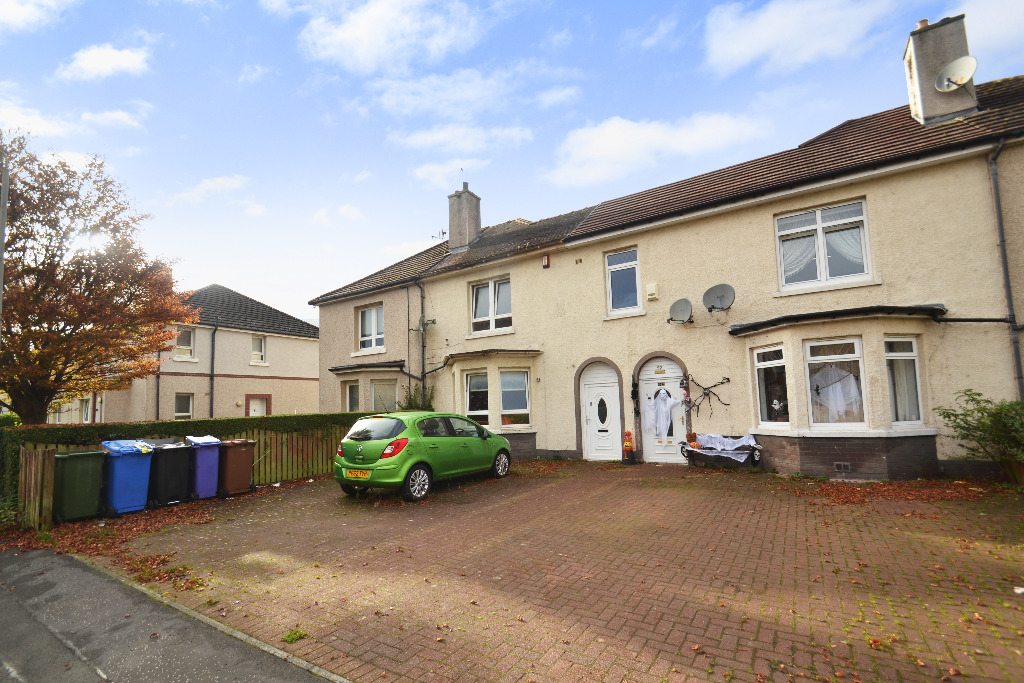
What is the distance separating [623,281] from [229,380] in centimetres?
2089

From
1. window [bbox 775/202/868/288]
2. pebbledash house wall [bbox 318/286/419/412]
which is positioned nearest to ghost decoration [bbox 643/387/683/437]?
window [bbox 775/202/868/288]

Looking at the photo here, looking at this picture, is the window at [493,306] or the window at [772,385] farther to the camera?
the window at [493,306]

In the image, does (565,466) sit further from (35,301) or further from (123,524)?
(35,301)

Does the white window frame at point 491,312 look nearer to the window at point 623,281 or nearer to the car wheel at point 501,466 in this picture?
the window at point 623,281

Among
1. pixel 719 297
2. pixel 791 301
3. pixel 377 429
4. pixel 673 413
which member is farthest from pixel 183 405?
pixel 791 301

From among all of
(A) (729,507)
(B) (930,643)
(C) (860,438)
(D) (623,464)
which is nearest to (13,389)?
(D) (623,464)

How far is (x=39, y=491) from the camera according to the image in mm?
→ 7789

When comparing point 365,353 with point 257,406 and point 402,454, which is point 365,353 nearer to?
point 257,406

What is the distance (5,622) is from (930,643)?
8089mm

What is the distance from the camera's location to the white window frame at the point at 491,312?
1637 centimetres

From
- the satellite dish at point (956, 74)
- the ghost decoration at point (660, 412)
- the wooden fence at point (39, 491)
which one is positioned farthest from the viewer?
the ghost decoration at point (660, 412)

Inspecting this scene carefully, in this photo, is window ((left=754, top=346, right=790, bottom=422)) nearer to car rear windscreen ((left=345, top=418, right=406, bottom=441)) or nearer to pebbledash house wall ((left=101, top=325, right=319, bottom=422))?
car rear windscreen ((left=345, top=418, right=406, bottom=441))

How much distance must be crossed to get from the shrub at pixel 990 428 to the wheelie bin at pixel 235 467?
13829 mm

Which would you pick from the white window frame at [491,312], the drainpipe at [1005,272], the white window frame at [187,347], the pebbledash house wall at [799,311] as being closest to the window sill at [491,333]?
the white window frame at [491,312]
